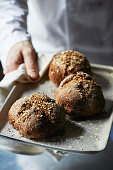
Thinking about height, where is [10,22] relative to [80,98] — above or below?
above

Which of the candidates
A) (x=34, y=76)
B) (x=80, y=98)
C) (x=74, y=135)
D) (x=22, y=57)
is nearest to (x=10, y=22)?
(x=22, y=57)

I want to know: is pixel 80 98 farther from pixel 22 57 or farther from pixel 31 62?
pixel 22 57

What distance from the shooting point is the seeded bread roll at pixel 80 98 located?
1083mm

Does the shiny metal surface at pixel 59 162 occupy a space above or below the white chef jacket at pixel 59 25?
below

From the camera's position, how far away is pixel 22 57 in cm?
146

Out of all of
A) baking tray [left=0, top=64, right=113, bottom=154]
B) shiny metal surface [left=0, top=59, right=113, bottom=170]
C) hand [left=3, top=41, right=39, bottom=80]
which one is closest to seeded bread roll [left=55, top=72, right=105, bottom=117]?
baking tray [left=0, top=64, right=113, bottom=154]

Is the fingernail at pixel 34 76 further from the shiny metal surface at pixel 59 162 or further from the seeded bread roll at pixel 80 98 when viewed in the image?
the shiny metal surface at pixel 59 162

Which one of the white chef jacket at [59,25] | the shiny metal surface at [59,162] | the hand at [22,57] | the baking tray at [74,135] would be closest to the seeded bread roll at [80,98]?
the baking tray at [74,135]

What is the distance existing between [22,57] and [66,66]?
0.98 ft

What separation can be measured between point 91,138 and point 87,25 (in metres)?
0.93

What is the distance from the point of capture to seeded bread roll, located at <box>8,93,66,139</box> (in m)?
0.97

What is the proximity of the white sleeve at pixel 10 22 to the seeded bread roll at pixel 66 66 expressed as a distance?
368mm

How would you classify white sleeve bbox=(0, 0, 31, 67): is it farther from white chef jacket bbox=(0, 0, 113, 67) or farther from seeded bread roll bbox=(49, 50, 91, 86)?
seeded bread roll bbox=(49, 50, 91, 86)

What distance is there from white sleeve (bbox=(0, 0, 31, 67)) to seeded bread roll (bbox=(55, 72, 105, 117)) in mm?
588
